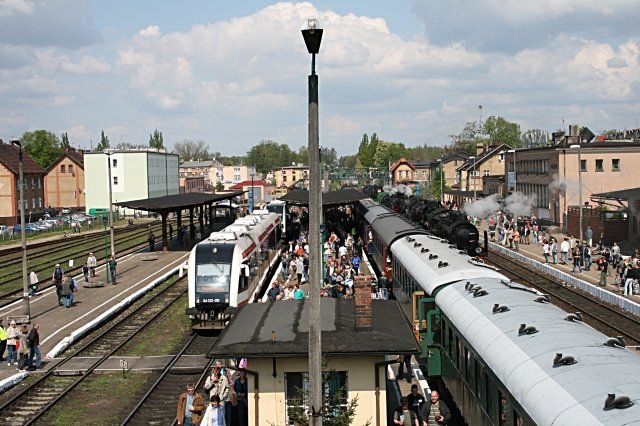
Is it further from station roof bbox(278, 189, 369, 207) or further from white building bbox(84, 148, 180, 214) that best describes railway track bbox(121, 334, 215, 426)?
white building bbox(84, 148, 180, 214)

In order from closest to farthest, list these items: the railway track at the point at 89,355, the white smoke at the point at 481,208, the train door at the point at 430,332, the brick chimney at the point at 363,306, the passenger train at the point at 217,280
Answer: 1. the brick chimney at the point at 363,306
2. the train door at the point at 430,332
3. the railway track at the point at 89,355
4. the passenger train at the point at 217,280
5. the white smoke at the point at 481,208

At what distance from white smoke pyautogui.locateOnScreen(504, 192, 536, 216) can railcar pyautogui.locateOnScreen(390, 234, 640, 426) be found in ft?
165

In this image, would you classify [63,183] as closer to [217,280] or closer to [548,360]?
[217,280]

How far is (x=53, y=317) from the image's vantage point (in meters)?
29.7

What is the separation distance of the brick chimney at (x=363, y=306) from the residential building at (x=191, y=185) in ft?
408

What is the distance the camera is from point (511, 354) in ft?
35.4

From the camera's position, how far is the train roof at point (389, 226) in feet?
91.7

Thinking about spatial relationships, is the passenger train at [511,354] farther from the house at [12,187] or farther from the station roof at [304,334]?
the house at [12,187]

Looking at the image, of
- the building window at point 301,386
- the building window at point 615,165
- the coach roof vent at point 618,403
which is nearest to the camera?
the coach roof vent at point 618,403

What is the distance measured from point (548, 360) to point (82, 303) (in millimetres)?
26395

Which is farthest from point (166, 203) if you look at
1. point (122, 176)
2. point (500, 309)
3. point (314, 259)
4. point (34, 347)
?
point (122, 176)

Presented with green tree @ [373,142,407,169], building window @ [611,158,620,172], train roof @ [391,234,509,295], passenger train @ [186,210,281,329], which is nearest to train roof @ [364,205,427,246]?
train roof @ [391,234,509,295]

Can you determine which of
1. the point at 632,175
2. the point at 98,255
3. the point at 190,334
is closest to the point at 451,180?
the point at 632,175

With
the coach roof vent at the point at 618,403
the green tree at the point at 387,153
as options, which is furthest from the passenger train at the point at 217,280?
the green tree at the point at 387,153
